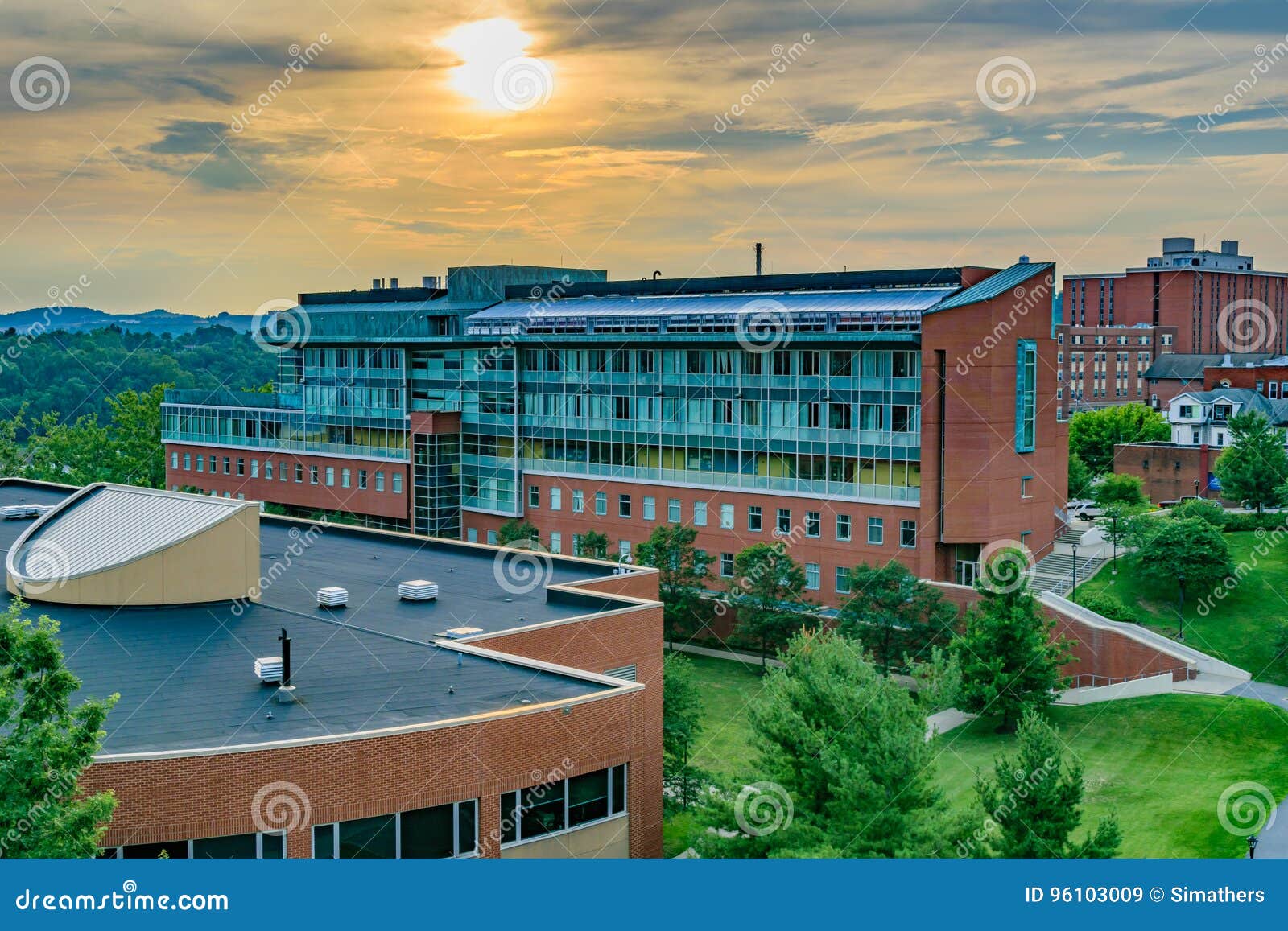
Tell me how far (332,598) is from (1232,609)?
120 feet

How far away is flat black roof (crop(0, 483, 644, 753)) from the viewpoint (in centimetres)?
2116

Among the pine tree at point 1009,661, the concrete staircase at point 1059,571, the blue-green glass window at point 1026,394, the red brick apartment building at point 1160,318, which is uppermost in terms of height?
the red brick apartment building at point 1160,318

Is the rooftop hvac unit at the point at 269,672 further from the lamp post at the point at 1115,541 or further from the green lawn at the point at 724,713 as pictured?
the lamp post at the point at 1115,541

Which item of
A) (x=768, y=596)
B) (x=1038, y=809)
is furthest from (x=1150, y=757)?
(x=1038, y=809)

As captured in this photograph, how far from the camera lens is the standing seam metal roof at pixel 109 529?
29.4m

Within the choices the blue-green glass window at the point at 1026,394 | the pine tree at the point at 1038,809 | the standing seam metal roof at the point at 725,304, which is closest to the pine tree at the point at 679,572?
the standing seam metal roof at the point at 725,304

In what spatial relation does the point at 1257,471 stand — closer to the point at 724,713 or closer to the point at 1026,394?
the point at 1026,394

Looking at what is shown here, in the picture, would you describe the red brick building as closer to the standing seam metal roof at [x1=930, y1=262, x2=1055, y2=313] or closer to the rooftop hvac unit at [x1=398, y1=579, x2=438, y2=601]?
the rooftop hvac unit at [x1=398, y1=579, x2=438, y2=601]

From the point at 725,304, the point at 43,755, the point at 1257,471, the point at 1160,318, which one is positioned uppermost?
the point at 1160,318

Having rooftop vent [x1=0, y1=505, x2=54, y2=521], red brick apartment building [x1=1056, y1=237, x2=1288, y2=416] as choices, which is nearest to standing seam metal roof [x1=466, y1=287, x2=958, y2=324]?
rooftop vent [x1=0, y1=505, x2=54, y2=521]

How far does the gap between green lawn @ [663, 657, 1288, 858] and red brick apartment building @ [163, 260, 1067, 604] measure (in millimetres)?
10539

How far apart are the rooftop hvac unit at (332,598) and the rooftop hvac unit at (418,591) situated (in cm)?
169

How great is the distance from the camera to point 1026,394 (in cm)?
5156

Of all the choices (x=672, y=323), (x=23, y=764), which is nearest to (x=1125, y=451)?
(x=672, y=323)
